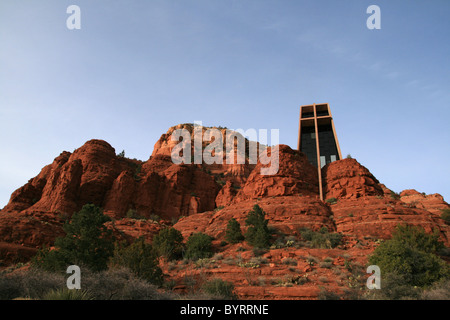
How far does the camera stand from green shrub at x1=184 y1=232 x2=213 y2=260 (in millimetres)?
22922

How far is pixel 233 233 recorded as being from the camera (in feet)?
84.1

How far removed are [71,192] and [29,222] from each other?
36.5ft

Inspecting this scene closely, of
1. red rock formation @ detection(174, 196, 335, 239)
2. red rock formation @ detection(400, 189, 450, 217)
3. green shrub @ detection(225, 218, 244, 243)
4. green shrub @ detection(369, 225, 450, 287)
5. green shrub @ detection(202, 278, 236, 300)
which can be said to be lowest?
green shrub @ detection(202, 278, 236, 300)

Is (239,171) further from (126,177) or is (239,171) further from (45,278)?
(45,278)

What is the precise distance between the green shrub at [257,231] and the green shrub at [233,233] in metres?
0.96

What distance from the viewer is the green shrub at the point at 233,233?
2544 cm

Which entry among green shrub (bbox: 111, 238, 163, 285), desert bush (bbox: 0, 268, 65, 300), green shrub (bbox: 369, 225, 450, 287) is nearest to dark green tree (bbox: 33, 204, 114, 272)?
green shrub (bbox: 111, 238, 163, 285)

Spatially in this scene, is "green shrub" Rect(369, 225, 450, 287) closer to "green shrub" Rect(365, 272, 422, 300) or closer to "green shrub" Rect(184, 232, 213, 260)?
"green shrub" Rect(365, 272, 422, 300)

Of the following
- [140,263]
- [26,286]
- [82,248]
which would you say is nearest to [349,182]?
[140,263]

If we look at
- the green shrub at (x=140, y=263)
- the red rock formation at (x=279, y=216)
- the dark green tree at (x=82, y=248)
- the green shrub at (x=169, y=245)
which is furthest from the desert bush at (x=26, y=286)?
the red rock formation at (x=279, y=216)

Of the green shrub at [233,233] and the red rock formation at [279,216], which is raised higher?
the red rock formation at [279,216]

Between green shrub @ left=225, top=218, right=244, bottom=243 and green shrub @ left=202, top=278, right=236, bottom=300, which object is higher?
green shrub @ left=225, top=218, right=244, bottom=243

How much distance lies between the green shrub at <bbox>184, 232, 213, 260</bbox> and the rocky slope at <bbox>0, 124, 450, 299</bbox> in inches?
42.9

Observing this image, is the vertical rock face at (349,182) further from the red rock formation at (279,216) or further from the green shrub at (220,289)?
the green shrub at (220,289)
